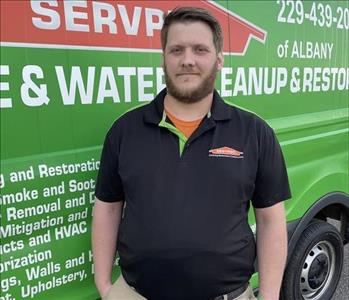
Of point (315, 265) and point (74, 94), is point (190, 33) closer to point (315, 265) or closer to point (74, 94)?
point (74, 94)

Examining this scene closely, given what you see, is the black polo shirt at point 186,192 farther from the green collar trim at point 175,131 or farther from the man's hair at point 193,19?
the man's hair at point 193,19

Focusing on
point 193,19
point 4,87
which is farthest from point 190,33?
point 4,87

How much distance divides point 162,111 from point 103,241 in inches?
23.3

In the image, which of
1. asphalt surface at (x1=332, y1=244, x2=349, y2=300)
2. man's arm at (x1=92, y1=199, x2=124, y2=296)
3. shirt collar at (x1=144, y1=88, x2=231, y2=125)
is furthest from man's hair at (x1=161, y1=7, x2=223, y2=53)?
asphalt surface at (x1=332, y1=244, x2=349, y2=300)

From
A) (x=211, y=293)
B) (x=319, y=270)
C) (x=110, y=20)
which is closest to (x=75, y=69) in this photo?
(x=110, y=20)

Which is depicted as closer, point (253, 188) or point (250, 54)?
point (253, 188)

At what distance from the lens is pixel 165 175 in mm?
1740

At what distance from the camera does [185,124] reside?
1.84m

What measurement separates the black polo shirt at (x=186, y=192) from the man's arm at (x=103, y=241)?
6 cm

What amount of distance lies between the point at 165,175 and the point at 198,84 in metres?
0.37

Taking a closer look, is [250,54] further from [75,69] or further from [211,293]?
[211,293]

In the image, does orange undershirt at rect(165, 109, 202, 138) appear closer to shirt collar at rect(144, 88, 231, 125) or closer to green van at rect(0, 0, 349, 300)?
shirt collar at rect(144, 88, 231, 125)

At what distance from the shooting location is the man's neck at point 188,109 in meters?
1.84

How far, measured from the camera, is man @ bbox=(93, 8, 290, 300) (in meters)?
1.73
